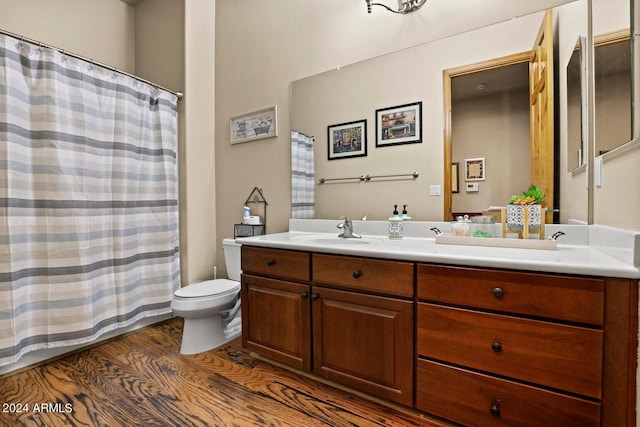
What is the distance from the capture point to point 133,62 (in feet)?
9.77

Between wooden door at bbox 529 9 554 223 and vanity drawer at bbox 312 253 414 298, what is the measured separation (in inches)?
31.9

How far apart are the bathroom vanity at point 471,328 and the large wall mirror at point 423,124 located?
346 mm

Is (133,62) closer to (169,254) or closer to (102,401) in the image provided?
(169,254)

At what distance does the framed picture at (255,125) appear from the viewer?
2.42 metres

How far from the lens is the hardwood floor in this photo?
137 cm

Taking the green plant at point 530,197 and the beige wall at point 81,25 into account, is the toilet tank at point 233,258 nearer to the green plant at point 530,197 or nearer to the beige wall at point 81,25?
the green plant at point 530,197

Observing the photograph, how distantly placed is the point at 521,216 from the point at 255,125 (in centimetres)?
196

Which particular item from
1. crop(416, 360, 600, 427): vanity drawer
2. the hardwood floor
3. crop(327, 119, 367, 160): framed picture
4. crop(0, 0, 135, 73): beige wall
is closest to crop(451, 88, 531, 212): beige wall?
crop(327, 119, 367, 160): framed picture

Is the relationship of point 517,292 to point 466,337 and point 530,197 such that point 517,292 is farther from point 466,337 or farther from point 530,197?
point 530,197

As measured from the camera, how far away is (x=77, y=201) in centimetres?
193

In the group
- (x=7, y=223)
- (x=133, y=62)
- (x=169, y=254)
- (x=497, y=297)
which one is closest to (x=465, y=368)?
(x=497, y=297)

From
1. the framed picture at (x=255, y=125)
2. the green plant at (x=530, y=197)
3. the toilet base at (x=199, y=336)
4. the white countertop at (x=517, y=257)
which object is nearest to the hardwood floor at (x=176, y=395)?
the toilet base at (x=199, y=336)

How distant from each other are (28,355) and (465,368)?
236cm

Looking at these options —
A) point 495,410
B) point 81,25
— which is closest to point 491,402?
point 495,410
